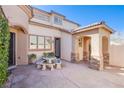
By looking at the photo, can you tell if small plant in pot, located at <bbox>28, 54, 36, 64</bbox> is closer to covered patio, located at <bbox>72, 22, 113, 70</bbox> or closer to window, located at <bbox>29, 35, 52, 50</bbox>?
window, located at <bbox>29, 35, 52, 50</bbox>

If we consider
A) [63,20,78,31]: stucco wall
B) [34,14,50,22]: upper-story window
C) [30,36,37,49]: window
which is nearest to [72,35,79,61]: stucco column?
[30,36,37,49]: window

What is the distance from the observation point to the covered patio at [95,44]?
9344mm

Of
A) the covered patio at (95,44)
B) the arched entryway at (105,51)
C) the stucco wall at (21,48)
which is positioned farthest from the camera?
the arched entryway at (105,51)

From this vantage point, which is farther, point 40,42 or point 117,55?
point 40,42

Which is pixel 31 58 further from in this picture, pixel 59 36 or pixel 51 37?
pixel 59 36

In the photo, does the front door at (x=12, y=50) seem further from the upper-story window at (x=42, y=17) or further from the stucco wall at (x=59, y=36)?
the upper-story window at (x=42, y=17)

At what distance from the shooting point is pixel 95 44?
32.1 ft

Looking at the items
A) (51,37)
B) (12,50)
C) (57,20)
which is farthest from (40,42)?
(57,20)

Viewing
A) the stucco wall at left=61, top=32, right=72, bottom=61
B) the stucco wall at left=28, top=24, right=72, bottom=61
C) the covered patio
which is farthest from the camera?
the stucco wall at left=61, top=32, right=72, bottom=61

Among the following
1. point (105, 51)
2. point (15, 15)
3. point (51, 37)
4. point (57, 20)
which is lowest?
point (105, 51)

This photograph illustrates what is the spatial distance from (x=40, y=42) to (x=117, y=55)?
22.9ft

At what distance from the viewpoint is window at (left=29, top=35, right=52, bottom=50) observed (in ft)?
38.6

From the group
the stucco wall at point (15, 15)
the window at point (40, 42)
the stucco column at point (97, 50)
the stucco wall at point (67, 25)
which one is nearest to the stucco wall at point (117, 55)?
the stucco column at point (97, 50)
